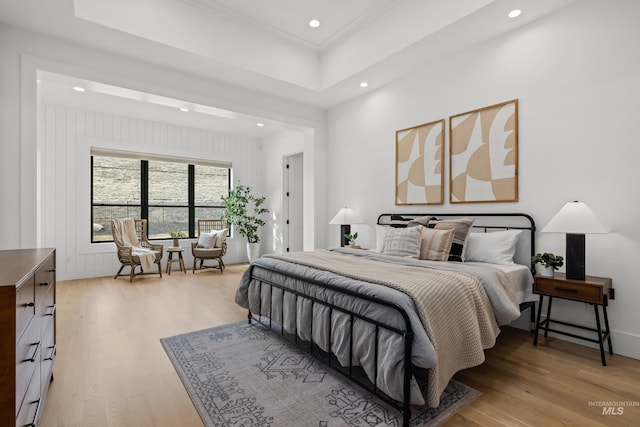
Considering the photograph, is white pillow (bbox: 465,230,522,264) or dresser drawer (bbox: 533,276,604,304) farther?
white pillow (bbox: 465,230,522,264)

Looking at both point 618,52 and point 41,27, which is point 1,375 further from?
point 618,52

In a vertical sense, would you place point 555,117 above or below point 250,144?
below

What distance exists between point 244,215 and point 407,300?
18.8 ft

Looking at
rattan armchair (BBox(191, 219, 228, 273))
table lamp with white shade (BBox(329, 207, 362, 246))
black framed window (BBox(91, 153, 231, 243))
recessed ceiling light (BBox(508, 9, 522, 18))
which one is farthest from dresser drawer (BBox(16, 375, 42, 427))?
black framed window (BBox(91, 153, 231, 243))

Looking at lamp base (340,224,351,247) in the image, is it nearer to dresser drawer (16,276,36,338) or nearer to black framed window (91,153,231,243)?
black framed window (91,153,231,243)

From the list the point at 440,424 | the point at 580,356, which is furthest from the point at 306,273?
the point at 580,356

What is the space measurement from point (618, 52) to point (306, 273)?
3.08 m

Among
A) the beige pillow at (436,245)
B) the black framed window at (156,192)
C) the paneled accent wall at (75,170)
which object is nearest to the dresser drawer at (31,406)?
the beige pillow at (436,245)

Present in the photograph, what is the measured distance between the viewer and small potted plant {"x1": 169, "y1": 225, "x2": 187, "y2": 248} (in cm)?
621

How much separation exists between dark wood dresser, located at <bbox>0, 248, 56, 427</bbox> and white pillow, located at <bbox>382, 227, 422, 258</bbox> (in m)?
2.68

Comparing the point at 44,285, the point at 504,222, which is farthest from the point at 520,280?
the point at 44,285

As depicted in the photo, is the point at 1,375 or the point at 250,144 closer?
the point at 1,375

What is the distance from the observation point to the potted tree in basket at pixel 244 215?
686 centimetres

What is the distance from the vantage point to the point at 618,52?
259 centimetres
